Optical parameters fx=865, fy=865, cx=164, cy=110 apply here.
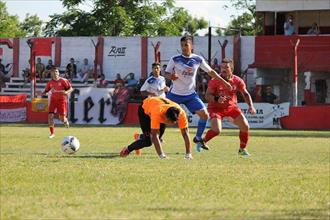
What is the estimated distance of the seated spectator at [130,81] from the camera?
4360 cm

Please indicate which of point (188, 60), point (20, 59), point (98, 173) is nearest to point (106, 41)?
point (20, 59)

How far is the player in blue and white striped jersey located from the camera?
1587 centimetres

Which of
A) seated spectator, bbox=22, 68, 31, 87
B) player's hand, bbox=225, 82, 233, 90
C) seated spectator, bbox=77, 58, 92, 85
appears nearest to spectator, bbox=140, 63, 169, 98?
player's hand, bbox=225, 82, 233, 90

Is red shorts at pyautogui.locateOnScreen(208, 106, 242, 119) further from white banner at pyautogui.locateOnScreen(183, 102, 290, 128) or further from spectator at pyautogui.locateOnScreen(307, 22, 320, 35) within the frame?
spectator at pyautogui.locateOnScreen(307, 22, 320, 35)

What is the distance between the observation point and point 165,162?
1374cm

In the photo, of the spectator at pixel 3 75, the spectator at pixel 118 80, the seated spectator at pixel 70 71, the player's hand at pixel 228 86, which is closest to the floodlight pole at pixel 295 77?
the spectator at pixel 118 80

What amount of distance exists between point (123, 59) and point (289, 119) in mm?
13126

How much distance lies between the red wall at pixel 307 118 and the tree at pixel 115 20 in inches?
1211

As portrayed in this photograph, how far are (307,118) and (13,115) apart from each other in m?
14.2

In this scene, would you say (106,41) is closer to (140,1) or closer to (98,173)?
(140,1)

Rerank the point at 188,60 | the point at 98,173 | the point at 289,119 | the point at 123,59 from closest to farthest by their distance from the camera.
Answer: the point at 98,173 < the point at 188,60 < the point at 289,119 < the point at 123,59

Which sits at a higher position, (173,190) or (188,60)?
(188,60)

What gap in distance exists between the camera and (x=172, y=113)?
14.3 m

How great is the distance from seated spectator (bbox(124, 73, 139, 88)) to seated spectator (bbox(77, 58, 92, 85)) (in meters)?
2.10
